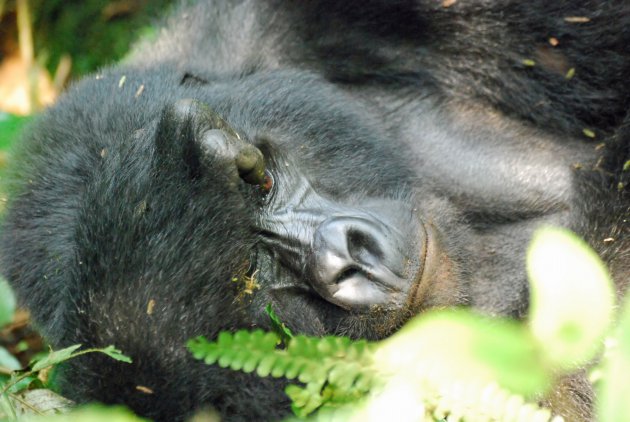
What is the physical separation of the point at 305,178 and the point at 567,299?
1.59 m

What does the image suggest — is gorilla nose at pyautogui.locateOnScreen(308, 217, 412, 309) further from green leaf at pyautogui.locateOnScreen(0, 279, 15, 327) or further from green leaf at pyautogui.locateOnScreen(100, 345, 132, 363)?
green leaf at pyautogui.locateOnScreen(0, 279, 15, 327)

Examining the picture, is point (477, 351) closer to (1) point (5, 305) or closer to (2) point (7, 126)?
(1) point (5, 305)

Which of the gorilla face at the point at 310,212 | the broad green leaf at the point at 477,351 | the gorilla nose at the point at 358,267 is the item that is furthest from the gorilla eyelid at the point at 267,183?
the broad green leaf at the point at 477,351

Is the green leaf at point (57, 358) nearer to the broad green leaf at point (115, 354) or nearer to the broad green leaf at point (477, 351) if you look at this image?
the broad green leaf at point (115, 354)

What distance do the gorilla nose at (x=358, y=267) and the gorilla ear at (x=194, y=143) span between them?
0.32m

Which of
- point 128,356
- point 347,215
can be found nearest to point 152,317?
point 128,356

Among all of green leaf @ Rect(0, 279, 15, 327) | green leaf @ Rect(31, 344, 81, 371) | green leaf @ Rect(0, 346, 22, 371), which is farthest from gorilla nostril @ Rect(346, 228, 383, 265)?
green leaf @ Rect(0, 346, 22, 371)

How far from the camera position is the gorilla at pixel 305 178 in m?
1.98

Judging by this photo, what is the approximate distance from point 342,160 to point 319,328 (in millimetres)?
589

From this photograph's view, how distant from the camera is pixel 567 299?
836 mm

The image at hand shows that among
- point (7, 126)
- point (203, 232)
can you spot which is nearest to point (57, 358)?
point (203, 232)

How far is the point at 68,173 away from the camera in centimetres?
241

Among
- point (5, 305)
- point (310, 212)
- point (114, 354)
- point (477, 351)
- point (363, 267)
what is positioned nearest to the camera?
point (477, 351)

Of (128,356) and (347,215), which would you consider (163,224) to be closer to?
(128,356)
